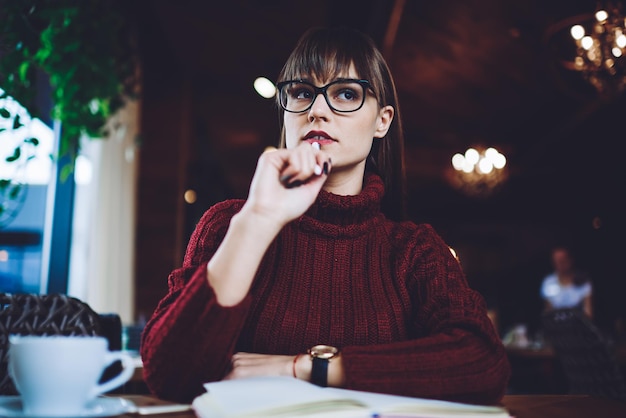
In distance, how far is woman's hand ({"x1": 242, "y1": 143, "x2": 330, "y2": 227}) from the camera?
3.20 ft

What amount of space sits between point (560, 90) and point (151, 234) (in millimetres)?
5078

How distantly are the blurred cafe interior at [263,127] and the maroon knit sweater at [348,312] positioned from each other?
3.52ft

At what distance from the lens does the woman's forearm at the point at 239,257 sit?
949 mm

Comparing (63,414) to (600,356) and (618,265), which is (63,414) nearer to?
(600,356)

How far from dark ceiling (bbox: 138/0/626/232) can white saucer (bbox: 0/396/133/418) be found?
12.8 feet

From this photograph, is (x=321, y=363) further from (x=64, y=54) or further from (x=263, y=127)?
(x=263, y=127)

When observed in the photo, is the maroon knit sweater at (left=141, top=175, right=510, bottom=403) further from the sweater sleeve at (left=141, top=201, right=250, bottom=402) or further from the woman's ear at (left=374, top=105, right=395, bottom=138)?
the woman's ear at (left=374, top=105, right=395, bottom=138)

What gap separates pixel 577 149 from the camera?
9453 millimetres

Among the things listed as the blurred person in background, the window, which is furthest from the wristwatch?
the blurred person in background

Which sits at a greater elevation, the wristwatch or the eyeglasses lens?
the eyeglasses lens

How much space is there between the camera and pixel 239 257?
96 centimetres

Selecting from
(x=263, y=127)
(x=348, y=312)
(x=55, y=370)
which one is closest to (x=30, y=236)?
(x=348, y=312)

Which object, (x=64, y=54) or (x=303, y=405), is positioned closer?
(x=303, y=405)

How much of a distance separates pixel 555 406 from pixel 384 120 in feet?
2.67
